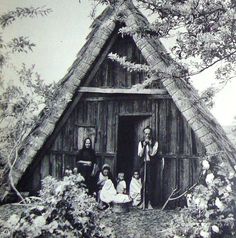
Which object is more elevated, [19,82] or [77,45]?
[77,45]

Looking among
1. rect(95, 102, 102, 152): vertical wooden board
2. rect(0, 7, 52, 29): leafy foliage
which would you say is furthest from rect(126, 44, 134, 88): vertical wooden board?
rect(0, 7, 52, 29): leafy foliage

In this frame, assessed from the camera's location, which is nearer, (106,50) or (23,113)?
(23,113)

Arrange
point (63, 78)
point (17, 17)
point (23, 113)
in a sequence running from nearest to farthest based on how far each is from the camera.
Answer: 1. point (17, 17)
2. point (23, 113)
3. point (63, 78)

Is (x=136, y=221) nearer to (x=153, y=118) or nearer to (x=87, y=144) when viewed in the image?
(x=87, y=144)

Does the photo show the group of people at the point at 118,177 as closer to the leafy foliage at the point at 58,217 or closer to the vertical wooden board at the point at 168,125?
the vertical wooden board at the point at 168,125

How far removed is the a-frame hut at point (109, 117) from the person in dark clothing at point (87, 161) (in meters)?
0.09

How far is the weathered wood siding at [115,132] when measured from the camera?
5.70 meters

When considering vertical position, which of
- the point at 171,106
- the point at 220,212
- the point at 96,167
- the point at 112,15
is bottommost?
the point at 220,212

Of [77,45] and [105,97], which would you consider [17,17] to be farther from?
[105,97]

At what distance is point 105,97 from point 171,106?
34.6 inches

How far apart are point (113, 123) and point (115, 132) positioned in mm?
124

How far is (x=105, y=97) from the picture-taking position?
584 centimetres

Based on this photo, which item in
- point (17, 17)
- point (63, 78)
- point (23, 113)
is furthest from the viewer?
point (63, 78)

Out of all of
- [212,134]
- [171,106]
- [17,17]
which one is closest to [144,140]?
[171,106]
